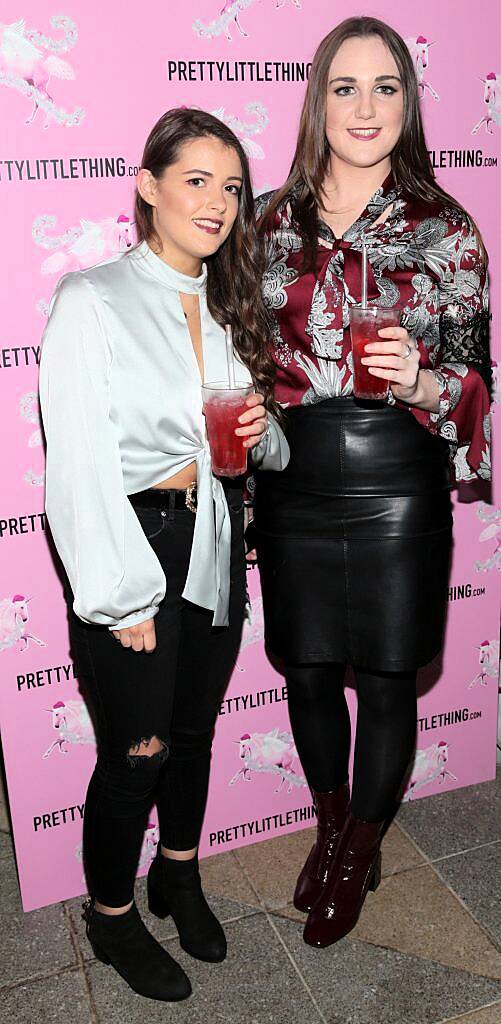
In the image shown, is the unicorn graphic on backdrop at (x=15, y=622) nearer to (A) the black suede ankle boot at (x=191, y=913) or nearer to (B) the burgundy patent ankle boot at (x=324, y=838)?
(A) the black suede ankle boot at (x=191, y=913)

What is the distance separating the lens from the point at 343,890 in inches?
89.9

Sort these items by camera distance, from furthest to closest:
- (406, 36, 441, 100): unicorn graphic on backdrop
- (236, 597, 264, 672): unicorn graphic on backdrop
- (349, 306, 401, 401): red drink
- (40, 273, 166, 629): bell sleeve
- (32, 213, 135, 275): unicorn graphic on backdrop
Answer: (236, 597, 264, 672): unicorn graphic on backdrop → (406, 36, 441, 100): unicorn graphic on backdrop → (32, 213, 135, 275): unicorn graphic on backdrop → (349, 306, 401, 401): red drink → (40, 273, 166, 629): bell sleeve

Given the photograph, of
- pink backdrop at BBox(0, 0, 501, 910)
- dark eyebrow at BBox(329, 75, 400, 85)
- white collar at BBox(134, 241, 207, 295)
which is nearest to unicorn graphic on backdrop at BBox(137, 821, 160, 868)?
pink backdrop at BBox(0, 0, 501, 910)

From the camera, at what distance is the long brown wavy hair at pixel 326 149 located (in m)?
1.98

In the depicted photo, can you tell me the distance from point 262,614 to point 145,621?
0.81m

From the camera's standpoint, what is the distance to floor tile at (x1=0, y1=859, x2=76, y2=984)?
89.0 inches

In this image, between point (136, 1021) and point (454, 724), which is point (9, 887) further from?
point (454, 724)

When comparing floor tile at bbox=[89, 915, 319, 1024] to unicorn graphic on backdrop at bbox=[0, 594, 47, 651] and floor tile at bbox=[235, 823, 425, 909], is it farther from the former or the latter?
unicorn graphic on backdrop at bbox=[0, 594, 47, 651]

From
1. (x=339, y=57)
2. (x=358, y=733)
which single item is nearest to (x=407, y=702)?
(x=358, y=733)

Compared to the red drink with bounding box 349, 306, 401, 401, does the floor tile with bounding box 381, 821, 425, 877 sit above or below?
below

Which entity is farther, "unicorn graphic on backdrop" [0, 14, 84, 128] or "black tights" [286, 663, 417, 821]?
"black tights" [286, 663, 417, 821]

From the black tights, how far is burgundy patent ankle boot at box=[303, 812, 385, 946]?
4 cm

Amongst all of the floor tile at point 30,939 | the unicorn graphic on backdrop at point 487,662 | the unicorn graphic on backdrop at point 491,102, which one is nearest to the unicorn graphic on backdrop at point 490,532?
the unicorn graphic on backdrop at point 487,662

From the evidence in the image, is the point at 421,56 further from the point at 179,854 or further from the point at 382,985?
the point at 382,985
